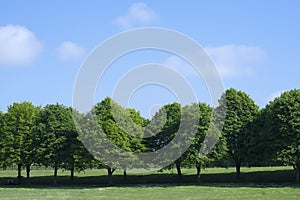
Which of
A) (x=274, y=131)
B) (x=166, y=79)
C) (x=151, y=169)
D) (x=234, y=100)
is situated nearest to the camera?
(x=166, y=79)

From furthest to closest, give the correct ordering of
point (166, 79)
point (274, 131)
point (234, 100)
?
point (234, 100) → point (274, 131) → point (166, 79)

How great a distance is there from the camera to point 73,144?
7669cm

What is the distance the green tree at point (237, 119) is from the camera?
7519 centimetres

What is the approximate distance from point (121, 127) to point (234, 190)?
30208mm

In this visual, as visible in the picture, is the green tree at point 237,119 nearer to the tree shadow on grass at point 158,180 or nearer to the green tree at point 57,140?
the tree shadow on grass at point 158,180

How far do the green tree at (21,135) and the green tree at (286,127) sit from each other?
134 feet

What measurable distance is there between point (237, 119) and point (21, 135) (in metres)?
38.9

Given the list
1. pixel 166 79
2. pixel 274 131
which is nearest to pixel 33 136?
pixel 166 79

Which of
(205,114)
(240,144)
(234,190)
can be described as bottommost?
(234,190)

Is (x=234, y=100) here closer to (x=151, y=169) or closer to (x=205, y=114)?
(x=205, y=114)

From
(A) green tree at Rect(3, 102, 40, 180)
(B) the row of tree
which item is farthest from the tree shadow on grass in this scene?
(A) green tree at Rect(3, 102, 40, 180)

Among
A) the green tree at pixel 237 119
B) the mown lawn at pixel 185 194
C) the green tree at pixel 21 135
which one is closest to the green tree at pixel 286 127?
the green tree at pixel 237 119

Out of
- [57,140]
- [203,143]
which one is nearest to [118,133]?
[57,140]

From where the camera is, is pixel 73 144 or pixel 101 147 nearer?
pixel 101 147
